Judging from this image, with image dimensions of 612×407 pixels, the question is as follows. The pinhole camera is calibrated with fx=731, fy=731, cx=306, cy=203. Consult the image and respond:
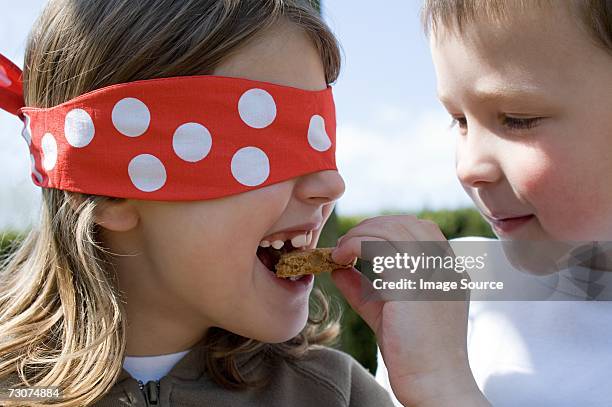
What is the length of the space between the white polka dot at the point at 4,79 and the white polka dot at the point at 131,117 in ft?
2.15

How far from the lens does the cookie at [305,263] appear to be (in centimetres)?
232

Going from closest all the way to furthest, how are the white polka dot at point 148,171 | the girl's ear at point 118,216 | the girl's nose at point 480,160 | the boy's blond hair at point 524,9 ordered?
the boy's blond hair at point 524,9, the girl's nose at point 480,160, the white polka dot at point 148,171, the girl's ear at point 118,216

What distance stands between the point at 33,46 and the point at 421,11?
133 centimetres

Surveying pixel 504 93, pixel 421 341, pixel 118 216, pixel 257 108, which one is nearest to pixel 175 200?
pixel 118 216

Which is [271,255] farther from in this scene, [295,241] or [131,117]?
[131,117]

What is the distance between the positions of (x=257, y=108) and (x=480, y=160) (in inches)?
27.4

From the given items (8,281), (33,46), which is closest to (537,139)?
(33,46)

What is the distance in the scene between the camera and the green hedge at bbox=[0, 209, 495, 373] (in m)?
3.92

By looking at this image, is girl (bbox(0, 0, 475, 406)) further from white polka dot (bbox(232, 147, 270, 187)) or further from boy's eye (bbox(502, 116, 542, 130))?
boy's eye (bbox(502, 116, 542, 130))

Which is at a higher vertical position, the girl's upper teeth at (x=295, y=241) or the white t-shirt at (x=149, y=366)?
the girl's upper teeth at (x=295, y=241)

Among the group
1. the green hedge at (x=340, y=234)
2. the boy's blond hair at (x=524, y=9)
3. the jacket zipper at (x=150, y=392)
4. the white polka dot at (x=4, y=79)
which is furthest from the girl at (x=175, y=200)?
the green hedge at (x=340, y=234)

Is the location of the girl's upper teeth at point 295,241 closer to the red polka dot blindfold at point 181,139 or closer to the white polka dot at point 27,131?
the red polka dot blindfold at point 181,139

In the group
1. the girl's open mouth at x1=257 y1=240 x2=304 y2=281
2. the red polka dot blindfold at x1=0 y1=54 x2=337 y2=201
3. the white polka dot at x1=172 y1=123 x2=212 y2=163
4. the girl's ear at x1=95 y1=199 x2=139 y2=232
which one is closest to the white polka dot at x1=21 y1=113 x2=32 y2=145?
the red polka dot blindfold at x1=0 y1=54 x2=337 y2=201

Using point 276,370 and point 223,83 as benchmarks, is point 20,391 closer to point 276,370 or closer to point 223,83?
point 276,370
